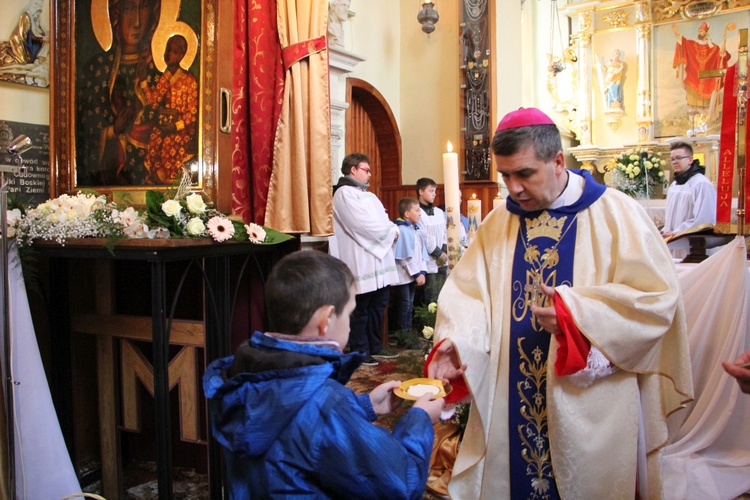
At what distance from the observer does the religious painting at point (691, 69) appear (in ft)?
33.7

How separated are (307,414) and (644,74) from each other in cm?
1100

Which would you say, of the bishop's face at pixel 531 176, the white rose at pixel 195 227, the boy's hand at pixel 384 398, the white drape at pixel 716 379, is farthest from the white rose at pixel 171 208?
the white drape at pixel 716 379

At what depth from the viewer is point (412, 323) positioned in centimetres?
702

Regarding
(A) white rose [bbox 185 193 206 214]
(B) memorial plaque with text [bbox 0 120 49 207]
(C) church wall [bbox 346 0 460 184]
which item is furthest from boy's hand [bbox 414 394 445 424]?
(C) church wall [bbox 346 0 460 184]

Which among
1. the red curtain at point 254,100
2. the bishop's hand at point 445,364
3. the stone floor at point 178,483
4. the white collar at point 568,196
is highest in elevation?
the red curtain at point 254,100

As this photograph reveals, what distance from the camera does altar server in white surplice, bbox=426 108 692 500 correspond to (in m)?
1.99

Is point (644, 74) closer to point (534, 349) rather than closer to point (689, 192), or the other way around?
point (689, 192)

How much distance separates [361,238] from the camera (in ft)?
18.4

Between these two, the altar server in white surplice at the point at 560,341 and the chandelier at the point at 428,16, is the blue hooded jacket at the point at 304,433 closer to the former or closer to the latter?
the altar server in white surplice at the point at 560,341

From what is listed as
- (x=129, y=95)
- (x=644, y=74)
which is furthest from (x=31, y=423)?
(x=644, y=74)

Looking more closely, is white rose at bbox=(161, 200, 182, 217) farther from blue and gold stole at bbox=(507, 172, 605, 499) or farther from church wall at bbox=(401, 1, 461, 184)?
church wall at bbox=(401, 1, 461, 184)

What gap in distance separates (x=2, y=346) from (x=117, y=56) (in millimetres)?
1804

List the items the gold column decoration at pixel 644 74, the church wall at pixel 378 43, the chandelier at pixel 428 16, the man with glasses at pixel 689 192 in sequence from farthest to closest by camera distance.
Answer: the gold column decoration at pixel 644 74 < the church wall at pixel 378 43 < the chandelier at pixel 428 16 < the man with glasses at pixel 689 192

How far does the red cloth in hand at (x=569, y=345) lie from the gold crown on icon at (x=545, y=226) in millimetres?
316
